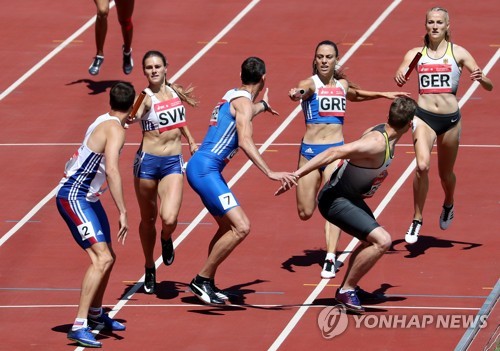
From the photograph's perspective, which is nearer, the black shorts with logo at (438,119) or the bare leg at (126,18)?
the black shorts with logo at (438,119)

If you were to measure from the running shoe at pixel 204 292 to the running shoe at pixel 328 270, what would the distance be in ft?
4.59

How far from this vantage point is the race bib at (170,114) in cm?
1424

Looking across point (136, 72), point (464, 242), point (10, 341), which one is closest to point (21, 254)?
point (10, 341)

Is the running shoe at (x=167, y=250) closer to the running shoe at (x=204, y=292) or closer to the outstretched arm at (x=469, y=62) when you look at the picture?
the running shoe at (x=204, y=292)

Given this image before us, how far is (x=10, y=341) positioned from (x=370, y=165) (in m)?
3.75

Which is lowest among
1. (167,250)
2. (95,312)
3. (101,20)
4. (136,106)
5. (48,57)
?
(95,312)

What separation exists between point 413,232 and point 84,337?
14.8 ft

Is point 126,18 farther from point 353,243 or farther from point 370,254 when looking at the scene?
point 370,254

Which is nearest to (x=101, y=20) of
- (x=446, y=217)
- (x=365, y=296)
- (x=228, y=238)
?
(x=446, y=217)

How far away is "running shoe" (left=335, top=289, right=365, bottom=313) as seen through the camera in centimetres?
1342

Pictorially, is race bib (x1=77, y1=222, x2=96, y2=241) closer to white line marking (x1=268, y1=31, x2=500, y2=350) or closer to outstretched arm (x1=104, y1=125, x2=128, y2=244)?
outstretched arm (x1=104, y1=125, x2=128, y2=244)

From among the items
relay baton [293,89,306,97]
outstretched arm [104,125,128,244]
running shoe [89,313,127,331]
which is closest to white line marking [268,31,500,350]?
running shoe [89,313,127,331]

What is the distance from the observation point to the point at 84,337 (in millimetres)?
12523

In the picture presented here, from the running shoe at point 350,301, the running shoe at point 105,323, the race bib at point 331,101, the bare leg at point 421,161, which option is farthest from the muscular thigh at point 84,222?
the bare leg at point 421,161
